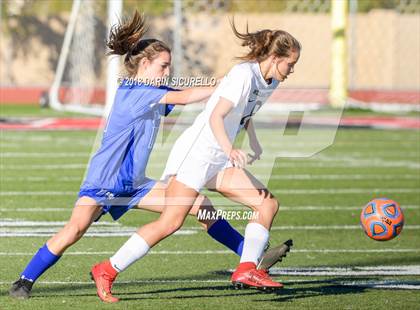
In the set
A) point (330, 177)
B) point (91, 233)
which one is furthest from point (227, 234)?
point (330, 177)

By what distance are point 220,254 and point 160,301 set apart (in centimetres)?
204

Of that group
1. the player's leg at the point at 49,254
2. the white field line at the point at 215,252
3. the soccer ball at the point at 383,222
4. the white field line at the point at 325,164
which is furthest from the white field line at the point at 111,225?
the white field line at the point at 325,164

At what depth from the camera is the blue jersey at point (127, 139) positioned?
6812 mm

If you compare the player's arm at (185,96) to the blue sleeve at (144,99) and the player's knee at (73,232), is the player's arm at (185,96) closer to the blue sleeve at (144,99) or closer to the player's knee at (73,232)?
the blue sleeve at (144,99)

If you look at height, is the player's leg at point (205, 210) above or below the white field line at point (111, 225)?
above

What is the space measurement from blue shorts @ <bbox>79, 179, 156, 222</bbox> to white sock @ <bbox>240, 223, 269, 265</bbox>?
2.41 ft

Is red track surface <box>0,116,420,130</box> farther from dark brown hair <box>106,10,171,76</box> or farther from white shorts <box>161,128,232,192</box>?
white shorts <box>161,128,232,192</box>

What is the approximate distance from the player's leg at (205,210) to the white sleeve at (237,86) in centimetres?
87

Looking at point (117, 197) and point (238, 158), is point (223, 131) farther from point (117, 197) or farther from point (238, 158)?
point (117, 197)

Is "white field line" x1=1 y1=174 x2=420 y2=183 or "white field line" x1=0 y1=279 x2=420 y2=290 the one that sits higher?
"white field line" x1=0 y1=279 x2=420 y2=290

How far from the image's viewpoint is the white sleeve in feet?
21.5

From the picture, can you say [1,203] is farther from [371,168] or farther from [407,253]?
[371,168]

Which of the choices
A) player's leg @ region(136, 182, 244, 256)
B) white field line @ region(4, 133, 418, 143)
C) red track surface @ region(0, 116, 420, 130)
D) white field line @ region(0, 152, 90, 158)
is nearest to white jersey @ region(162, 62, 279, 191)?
player's leg @ region(136, 182, 244, 256)

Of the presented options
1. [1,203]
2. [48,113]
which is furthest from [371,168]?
[48,113]
